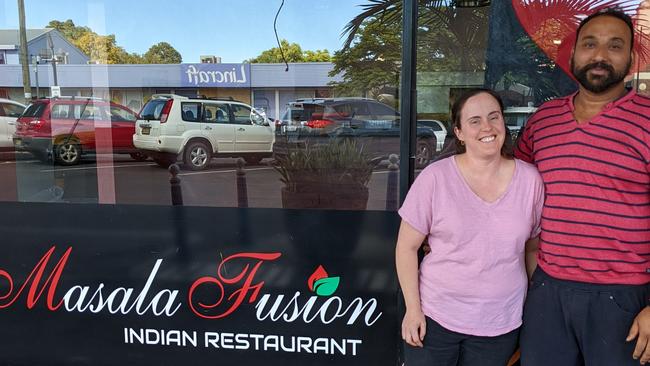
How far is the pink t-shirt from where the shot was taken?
1.47 m

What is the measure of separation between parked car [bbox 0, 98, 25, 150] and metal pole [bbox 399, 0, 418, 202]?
2.56m

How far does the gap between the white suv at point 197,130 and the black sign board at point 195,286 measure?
1.11 m

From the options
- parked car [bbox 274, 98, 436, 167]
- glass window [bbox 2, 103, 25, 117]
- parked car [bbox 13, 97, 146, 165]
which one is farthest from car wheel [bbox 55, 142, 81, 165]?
parked car [bbox 274, 98, 436, 167]

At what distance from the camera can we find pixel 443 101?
223 cm

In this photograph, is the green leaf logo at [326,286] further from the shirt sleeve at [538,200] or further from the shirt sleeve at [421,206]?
the shirt sleeve at [538,200]

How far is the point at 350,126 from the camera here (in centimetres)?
287

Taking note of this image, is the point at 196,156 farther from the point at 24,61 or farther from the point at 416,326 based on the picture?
the point at 416,326

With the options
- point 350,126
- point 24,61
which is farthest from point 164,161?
point 350,126

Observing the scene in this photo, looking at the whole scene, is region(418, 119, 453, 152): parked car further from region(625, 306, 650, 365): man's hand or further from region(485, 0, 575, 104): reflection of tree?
region(625, 306, 650, 365): man's hand

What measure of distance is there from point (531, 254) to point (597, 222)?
0.81ft

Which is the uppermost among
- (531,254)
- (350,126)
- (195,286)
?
(350,126)

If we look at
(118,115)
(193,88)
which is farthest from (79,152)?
(193,88)

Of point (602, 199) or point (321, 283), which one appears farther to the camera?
point (321, 283)

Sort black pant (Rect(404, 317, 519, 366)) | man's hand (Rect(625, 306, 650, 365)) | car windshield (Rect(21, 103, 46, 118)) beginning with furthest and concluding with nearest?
car windshield (Rect(21, 103, 46, 118)) → black pant (Rect(404, 317, 519, 366)) → man's hand (Rect(625, 306, 650, 365))
